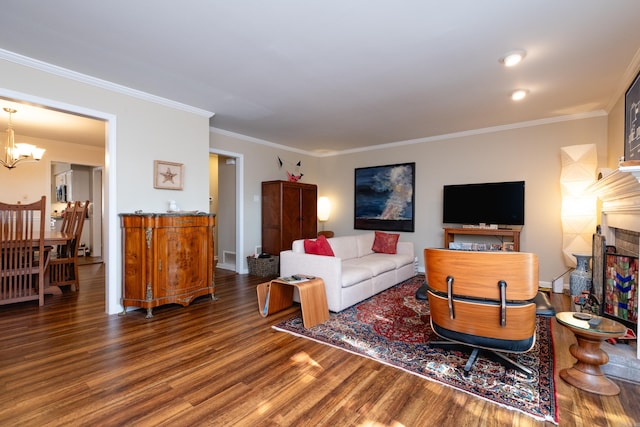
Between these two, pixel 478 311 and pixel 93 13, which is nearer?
pixel 478 311

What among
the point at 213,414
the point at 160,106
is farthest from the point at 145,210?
the point at 213,414

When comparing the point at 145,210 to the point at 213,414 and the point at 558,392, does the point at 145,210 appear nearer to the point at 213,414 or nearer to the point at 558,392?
the point at 213,414

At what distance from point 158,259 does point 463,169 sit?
192 inches

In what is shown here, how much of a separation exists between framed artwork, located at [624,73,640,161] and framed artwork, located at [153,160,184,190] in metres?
4.83

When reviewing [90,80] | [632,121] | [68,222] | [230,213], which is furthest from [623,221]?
[68,222]

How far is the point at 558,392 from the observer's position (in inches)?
74.1

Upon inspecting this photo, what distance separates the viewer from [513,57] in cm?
270

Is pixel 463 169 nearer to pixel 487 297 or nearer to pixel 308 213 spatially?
pixel 308 213

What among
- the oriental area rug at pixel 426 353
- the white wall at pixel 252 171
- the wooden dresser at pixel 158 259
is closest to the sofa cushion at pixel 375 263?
the oriental area rug at pixel 426 353

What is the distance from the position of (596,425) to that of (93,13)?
13.1ft

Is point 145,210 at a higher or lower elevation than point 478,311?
higher

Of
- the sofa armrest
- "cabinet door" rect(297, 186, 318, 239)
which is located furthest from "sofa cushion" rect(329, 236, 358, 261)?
"cabinet door" rect(297, 186, 318, 239)

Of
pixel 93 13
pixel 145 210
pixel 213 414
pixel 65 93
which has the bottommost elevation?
pixel 213 414

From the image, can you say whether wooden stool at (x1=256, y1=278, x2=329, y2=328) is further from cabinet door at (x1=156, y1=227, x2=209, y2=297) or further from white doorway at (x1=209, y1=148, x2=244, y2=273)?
white doorway at (x1=209, y1=148, x2=244, y2=273)
